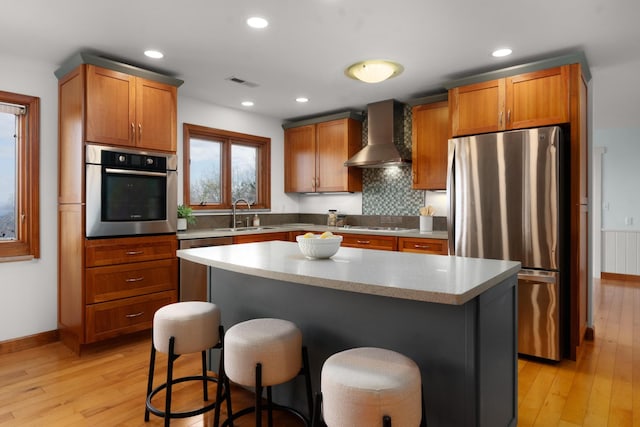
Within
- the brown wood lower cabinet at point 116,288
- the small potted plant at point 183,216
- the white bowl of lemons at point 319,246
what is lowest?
the brown wood lower cabinet at point 116,288

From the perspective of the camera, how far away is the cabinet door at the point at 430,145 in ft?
13.3

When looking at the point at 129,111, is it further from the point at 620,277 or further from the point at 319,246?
the point at 620,277

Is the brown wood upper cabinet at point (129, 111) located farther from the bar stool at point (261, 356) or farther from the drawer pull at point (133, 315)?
the bar stool at point (261, 356)

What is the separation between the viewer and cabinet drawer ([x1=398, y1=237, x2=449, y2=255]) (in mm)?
3801

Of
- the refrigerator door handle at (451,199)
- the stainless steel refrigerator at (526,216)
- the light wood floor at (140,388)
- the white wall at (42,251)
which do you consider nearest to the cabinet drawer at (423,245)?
the refrigerator door handle at (451,199)

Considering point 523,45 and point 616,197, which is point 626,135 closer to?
point 616,197

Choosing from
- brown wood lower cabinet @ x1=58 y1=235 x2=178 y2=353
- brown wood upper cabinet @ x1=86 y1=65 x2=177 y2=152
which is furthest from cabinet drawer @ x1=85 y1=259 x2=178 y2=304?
brown wood upper cabinet @ x1=86 y1=65 x2=177 y2=152

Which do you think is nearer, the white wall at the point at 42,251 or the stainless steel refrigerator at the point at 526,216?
the stainless steel refrigerator at the point at 526,216

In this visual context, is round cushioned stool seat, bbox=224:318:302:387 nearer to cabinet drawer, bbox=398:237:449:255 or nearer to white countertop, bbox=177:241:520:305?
white countertop, bbox=177:241:520:305

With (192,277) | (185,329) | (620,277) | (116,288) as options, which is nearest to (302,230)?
(192,277)

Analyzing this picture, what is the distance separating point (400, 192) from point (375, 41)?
7.44 feet

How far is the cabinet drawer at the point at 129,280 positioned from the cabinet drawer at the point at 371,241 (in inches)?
75.2

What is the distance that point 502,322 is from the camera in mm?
1775

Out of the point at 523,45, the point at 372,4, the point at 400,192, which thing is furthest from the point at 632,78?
the point at 372,4
